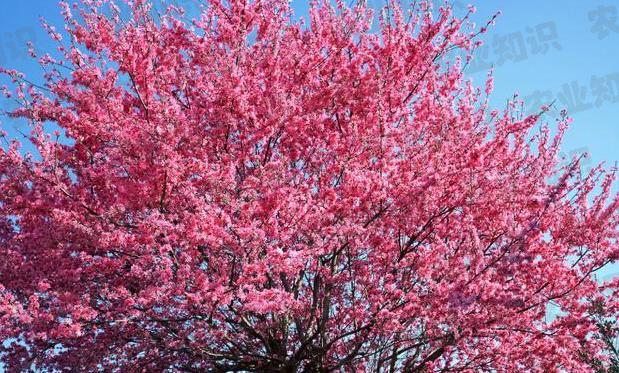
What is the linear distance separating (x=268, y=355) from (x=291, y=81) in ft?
15.0

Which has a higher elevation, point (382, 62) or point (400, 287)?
point (382, 62)

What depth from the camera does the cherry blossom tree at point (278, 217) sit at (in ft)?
20.7

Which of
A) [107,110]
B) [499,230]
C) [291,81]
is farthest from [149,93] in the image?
[499,230]

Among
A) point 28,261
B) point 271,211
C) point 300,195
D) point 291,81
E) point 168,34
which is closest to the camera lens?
point 271,211

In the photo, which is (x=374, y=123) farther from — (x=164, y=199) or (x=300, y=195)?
(x=164, y=199)

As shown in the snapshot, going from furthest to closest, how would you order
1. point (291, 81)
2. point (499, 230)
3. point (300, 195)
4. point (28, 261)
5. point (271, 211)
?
point (291, 81) → point (499, 230) → point (28, 261) → point (300, 195) → point (271, 211)

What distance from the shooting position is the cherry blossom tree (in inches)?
249

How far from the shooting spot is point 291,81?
8.49m

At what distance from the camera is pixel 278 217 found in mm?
6844

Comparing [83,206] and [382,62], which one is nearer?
[83,206]

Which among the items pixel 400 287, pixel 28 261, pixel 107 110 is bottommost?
pixel 400 287

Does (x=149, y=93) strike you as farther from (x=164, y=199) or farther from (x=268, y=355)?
(x=268, y=355)

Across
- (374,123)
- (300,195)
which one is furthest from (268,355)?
(374,123)

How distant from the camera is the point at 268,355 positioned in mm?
7930
